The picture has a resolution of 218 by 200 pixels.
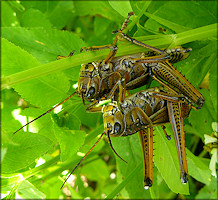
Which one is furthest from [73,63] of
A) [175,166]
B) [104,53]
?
[175,166]

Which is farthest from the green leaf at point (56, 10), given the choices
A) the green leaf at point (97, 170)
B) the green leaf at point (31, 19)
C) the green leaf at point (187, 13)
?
the green leaf at point (97, 170)

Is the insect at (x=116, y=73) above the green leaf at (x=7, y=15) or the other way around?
the other way around

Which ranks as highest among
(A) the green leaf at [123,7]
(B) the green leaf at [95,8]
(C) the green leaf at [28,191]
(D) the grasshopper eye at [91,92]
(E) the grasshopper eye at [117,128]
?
(B) the green leaf at [95,8]

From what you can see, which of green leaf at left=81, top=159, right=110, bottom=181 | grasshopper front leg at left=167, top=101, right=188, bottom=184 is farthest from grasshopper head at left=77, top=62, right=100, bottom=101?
green leaf at left=81, top=159, right=110, bottom=181

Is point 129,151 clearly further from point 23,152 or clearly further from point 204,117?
point 23,152

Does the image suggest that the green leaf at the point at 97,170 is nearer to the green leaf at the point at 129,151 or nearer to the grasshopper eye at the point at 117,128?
the green leaf at the point at 129,151

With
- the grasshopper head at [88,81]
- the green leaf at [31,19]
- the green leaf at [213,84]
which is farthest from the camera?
the green leaf at [31,19]

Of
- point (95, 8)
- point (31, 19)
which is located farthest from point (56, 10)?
point (31, 19)

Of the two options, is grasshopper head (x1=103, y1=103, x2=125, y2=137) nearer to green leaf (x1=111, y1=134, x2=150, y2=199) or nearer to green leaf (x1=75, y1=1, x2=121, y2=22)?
green leaf (x1=111, y1=134, x2=150, y2=199)
